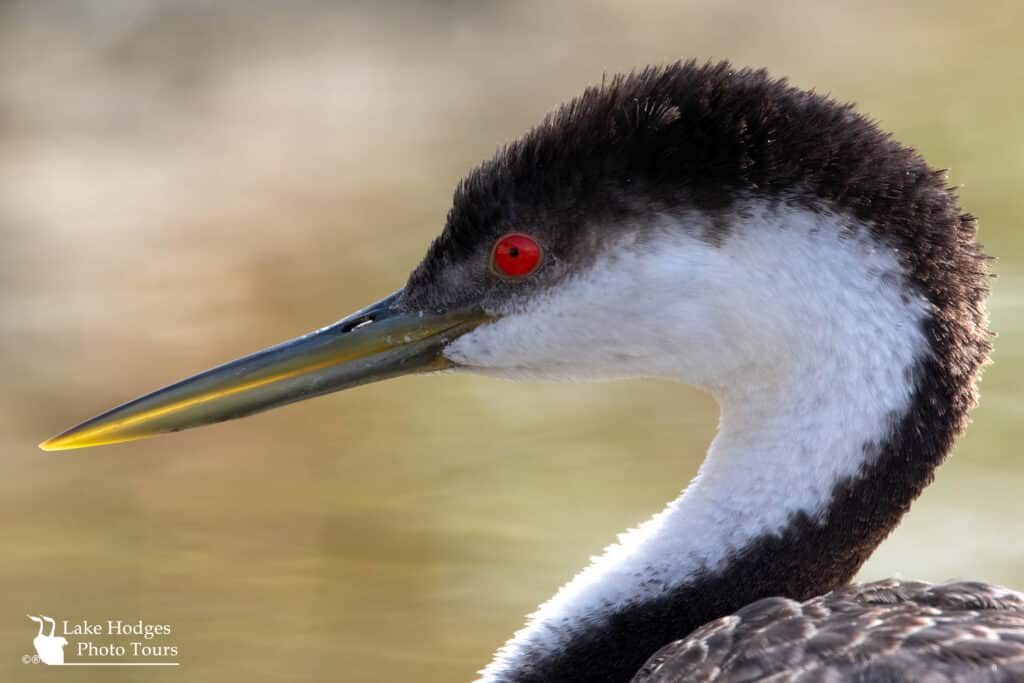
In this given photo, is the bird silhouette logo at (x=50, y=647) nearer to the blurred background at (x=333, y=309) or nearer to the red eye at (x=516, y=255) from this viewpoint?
the blurred background at (x=333, y=309)

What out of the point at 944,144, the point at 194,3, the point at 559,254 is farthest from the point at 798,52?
the point at 559,254

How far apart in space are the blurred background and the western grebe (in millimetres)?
2077

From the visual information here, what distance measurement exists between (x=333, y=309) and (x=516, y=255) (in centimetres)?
367

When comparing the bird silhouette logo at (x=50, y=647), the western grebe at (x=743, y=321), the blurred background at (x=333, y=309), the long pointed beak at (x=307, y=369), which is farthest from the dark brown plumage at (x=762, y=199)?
the bird silhouette logo at (x=50, y=647)

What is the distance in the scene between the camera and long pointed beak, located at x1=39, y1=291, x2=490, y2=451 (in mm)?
3971

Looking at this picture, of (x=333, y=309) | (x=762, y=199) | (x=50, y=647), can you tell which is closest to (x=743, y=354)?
(x=762, y=199)

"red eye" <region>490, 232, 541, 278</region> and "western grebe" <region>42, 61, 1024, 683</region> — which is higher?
"red eye" <region>490, 232, 541, 278</region>

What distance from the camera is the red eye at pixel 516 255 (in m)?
3.81

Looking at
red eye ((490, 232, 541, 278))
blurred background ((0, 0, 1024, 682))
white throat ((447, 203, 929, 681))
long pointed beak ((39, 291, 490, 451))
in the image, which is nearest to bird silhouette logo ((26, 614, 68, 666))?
blurred background ((0, 0, 1024, 682))

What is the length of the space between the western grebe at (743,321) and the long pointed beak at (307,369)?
19 centimetres

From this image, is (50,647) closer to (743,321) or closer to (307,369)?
(307,369)

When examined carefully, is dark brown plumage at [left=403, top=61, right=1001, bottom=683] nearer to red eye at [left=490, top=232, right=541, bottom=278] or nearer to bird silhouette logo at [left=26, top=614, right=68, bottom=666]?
red eye at [left=490, top=232, right=541, bottom=278]

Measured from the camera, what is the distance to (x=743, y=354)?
364 cm

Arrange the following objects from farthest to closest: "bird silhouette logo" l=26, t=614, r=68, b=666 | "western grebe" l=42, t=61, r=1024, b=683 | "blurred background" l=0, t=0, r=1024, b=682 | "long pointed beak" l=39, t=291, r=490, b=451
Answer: "blurred background" l=0, t=0, r=1024, b=682 < "bird silhouette logo" l=26, t=614, r=68, b=666 < "long pointed beak" l=39, t=291, r=490, b=451 < "western grebe" l=42, t=61, r=1024, b=683
